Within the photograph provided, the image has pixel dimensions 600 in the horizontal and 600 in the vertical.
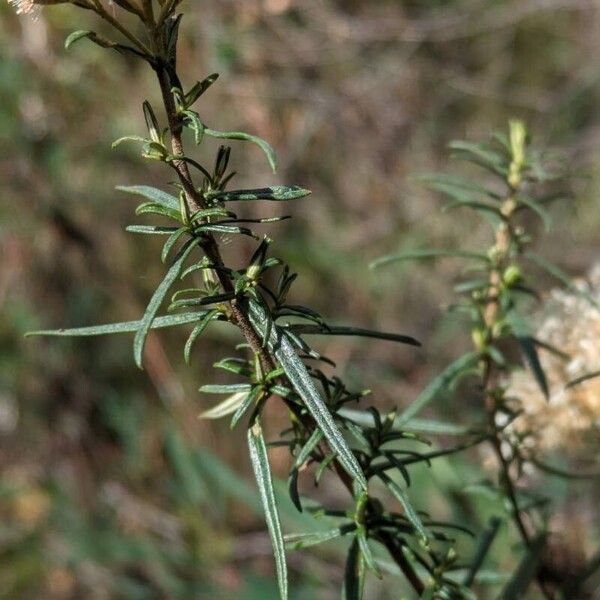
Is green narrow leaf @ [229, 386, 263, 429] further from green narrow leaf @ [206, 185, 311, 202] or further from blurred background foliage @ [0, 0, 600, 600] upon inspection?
blurred background foliage @ [0, 0, 600, 600]

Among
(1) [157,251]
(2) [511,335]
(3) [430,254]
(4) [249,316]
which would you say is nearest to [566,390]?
(2) [511,335]

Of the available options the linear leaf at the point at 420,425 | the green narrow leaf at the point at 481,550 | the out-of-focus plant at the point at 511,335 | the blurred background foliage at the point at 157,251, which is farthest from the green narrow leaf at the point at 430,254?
the blurred background foliage at the point at 157,251

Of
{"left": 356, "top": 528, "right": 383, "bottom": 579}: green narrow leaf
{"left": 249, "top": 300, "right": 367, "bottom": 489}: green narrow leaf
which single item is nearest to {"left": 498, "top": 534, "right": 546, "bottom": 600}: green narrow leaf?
{"left": 356, "top": 528, "right": 383, "bottom": 579}: green narrow leaf

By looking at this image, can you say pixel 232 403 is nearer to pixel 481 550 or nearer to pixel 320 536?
pixel 320 536

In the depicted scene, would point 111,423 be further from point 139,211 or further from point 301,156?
point 139,211

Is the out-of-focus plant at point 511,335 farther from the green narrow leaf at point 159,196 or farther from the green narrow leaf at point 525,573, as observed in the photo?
the green narrow leaf at point 159,196

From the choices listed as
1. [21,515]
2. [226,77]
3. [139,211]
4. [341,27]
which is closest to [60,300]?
[21,515]

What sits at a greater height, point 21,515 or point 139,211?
point 21,515
